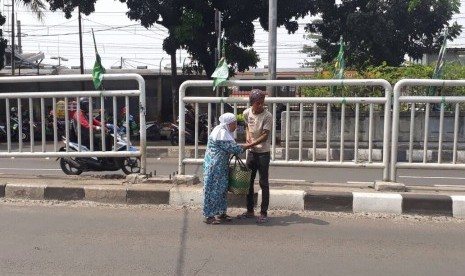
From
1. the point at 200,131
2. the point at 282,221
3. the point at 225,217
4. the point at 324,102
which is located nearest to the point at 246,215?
the point at 225,217

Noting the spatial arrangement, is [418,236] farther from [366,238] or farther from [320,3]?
[320,3]

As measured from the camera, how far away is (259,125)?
524 cm

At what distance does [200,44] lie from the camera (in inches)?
715

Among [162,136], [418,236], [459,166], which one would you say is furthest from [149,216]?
[162,136]

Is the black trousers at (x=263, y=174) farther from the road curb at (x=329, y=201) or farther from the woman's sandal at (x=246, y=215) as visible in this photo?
the road curb at (x=329, y=201)

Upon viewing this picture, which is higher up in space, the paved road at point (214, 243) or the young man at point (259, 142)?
the young man at point (259, 142)

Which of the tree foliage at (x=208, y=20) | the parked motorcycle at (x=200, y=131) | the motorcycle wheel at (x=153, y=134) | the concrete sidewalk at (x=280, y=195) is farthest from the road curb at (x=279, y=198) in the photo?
the tree foliage at (x=208, y=20)

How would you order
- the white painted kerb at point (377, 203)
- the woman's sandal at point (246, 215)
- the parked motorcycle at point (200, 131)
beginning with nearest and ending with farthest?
the woman's sandal at point (246, 215) < the white painted kerb at point (377, 203) < the parked motorcycle at point (200, 131)

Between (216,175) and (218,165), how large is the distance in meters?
0.10

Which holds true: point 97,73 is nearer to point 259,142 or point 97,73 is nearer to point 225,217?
point 259,142

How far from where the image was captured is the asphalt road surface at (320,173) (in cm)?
861

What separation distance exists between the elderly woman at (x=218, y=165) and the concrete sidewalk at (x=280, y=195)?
2.32 feet

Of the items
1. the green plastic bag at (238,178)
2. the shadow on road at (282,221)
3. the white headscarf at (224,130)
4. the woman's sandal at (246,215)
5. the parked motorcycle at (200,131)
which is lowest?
the shadow on road at (282,221)

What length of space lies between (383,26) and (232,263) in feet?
55.0
